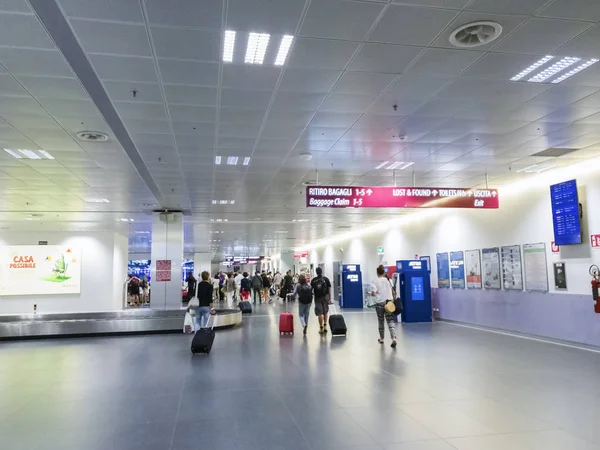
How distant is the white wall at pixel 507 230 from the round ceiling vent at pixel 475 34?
7.01m

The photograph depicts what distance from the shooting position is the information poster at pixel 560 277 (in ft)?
35.7

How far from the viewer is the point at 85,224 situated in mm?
20781

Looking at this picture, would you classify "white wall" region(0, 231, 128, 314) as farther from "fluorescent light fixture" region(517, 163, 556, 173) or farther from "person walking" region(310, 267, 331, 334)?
"fluorescent light fixture" region(517, 163, 556, 173)

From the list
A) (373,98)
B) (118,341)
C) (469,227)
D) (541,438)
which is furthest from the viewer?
(469,227)

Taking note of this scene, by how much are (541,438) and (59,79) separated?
7.18 meters

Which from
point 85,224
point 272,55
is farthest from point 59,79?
point 85,224

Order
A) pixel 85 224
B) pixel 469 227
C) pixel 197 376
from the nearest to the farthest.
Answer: pixel 197 376 → pixel 469 227 → pixel 85 224

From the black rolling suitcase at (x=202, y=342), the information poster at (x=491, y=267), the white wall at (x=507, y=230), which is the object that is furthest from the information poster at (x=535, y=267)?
the black rolling suitcase at (x=202, y=342)

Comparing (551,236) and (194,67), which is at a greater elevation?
(194,67)

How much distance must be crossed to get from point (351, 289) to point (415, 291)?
7.56m

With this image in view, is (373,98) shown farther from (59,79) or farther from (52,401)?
(52,401)

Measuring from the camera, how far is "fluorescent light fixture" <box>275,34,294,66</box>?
4973 millimetres

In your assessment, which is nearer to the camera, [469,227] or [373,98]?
[373,98]

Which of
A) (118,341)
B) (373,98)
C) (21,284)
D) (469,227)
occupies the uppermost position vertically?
(373,98)
